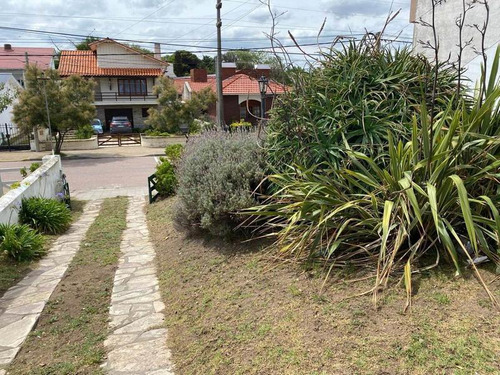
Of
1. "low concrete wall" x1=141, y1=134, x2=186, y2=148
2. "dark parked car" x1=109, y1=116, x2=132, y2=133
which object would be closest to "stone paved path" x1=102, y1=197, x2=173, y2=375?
"low concrete wall" x1=141, y1=134, x2=186, y2=148

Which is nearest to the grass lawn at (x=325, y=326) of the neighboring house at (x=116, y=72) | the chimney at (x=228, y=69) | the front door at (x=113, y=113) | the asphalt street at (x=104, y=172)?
the asphalt street at (x=104, y=172)

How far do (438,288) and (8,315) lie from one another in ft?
13.3

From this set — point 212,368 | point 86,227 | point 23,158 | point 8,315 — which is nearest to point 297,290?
point 212,368

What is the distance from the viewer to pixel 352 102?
14.7 ft

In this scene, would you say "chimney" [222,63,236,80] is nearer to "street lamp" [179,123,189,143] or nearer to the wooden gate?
"street lamp" [179,123,189,143]

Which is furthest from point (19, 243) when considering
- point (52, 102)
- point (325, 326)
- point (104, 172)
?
point (52, 102)

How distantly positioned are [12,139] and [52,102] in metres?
8.71

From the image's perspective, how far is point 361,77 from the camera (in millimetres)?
4520

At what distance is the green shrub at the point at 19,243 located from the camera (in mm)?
5863

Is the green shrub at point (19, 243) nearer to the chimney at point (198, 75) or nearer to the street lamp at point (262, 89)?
the street lamp at point (262, 89)

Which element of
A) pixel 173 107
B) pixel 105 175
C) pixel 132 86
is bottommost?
pixel 105 175

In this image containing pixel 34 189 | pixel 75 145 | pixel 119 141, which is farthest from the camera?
pixel 119 141

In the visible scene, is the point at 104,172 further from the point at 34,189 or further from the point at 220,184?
the point at 220,184

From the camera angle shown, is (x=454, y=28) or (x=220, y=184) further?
(x=454, y=28)
